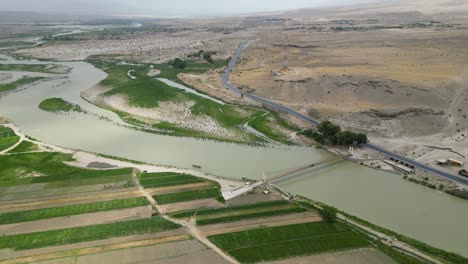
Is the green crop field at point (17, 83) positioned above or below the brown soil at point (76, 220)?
above

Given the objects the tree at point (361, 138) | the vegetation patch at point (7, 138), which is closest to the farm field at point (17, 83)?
the vegetation patch at point (7, 138)

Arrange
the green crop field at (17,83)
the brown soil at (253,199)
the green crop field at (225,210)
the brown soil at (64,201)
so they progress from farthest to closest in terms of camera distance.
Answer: the green crop field at (17,83), the brown soil at (253,199), the brown soil at (64,201), the green crop field at (225,210)

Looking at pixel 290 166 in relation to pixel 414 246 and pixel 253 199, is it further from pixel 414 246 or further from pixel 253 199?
pixel 414 246

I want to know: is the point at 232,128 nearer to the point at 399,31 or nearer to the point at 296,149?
the point at 296,149

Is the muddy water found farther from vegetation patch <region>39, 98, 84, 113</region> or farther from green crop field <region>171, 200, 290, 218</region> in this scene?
green crop field <region>171, 200, 290, 218</region>

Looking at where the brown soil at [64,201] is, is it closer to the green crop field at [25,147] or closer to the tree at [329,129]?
the green crop field at [25,147]

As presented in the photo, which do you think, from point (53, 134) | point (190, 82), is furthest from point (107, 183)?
point (190, 82)
